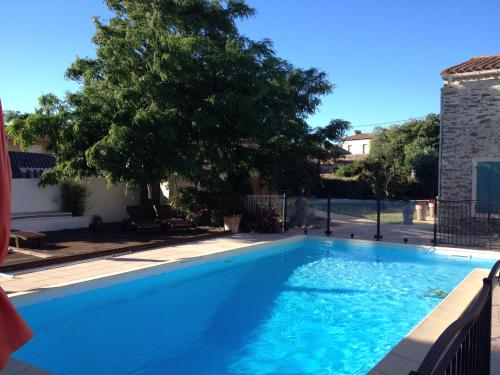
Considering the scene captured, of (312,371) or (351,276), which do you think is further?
(351,276)

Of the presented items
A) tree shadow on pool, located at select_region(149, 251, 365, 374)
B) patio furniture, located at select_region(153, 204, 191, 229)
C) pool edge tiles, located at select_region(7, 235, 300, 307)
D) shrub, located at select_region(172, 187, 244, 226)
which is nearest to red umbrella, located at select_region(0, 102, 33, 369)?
tree shadow on pool, located at select_region(149, 251, 365, 374)

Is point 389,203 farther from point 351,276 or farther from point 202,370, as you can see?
point 202,370

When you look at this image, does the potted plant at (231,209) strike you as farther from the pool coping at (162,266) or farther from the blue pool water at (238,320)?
the blue pool water at (238,320)

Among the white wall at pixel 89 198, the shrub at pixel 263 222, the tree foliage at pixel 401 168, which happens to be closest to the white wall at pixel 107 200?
the white wall at pixel 89 198

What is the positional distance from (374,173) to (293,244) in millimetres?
19812

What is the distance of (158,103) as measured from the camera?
12.3 meters

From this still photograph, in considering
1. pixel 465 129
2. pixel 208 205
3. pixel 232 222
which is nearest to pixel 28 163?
pixel 208 205

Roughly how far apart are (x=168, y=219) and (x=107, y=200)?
321cm

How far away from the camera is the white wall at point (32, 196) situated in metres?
13.0

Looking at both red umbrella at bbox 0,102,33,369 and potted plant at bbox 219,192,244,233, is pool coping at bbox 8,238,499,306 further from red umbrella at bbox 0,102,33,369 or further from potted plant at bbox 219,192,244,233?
red umbrella at bbox 0,102,33,369

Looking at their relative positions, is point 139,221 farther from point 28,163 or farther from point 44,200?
point 28,163

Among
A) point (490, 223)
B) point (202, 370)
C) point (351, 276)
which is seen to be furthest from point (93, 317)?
point (490, 223)

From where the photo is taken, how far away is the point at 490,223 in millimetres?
13602

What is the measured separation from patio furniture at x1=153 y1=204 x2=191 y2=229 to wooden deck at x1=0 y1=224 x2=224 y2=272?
24cm
